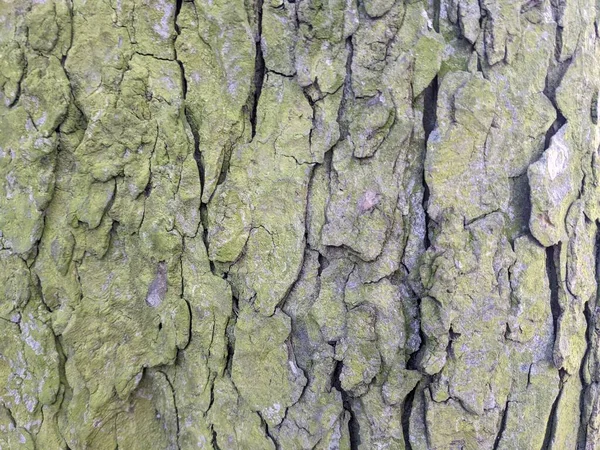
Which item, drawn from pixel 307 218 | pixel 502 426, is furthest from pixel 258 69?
pixel 502 426

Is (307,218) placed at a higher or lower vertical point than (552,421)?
higher

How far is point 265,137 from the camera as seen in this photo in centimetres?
105

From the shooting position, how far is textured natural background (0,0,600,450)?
100 cm

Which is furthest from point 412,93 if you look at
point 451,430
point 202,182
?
point 451,430

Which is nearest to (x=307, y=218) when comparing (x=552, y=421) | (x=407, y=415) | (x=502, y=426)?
(x=407, y=415)

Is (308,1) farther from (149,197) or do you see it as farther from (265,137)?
(149,197)

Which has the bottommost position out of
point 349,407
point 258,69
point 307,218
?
point 349,407

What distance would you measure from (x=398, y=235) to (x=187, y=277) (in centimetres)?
52

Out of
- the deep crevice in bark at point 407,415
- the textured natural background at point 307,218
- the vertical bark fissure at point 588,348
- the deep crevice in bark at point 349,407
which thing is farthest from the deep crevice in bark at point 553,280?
the deep crevice in bark at point 349,407

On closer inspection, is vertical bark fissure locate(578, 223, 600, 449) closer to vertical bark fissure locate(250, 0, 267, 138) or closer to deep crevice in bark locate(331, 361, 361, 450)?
deep crevice in bark locate(331, 361, 361, 450)

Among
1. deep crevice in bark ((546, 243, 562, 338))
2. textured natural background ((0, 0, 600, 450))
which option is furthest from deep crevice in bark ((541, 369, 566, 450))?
deep crevice in bark ((546, 243, 562, 338))

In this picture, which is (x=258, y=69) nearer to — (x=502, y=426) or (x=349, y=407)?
(x=349, y=407)

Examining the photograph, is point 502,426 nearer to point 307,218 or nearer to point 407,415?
point 407,415

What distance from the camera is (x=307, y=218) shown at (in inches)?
41.2
